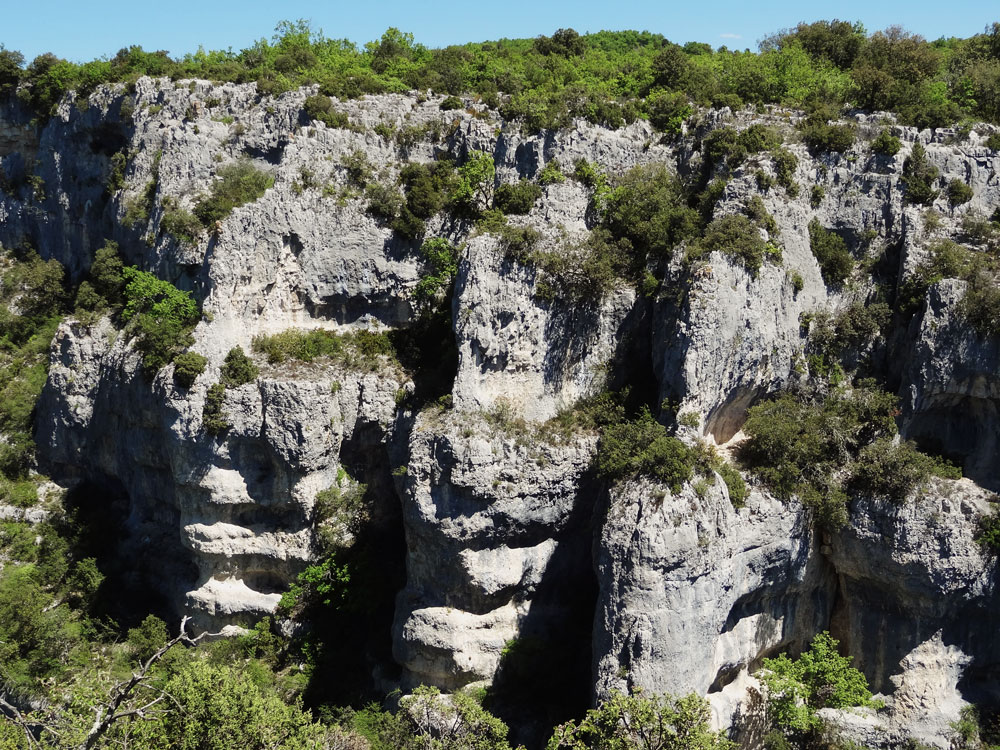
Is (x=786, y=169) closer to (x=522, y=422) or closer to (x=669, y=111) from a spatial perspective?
(x=669, y=111)

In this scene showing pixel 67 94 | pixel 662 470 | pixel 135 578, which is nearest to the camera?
pixel 662 470

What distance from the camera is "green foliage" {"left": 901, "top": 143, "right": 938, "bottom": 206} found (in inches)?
1130

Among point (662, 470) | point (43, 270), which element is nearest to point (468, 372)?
point (662, 470)

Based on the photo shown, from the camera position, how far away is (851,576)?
26000 mm

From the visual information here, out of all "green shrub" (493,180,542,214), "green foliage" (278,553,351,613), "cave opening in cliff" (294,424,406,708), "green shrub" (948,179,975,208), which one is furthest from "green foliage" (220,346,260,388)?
"green shrub" (948,179,975,208)

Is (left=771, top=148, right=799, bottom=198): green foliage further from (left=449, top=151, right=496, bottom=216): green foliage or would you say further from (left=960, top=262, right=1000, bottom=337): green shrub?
(left=449, top=151, right=496, bottom=216): green foliage

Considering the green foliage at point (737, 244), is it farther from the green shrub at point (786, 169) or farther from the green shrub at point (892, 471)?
the green shrub at point (892, 471)

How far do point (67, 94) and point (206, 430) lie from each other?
22266 mm

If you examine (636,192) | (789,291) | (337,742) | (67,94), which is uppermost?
(67,94)

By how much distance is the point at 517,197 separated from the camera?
31094 millimetres

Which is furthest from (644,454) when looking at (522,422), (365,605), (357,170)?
(357,170)

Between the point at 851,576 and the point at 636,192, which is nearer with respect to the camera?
the point at 851,576

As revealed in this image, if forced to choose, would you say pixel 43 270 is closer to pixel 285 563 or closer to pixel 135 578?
pixel 135 578

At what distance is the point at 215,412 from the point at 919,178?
2684cm
